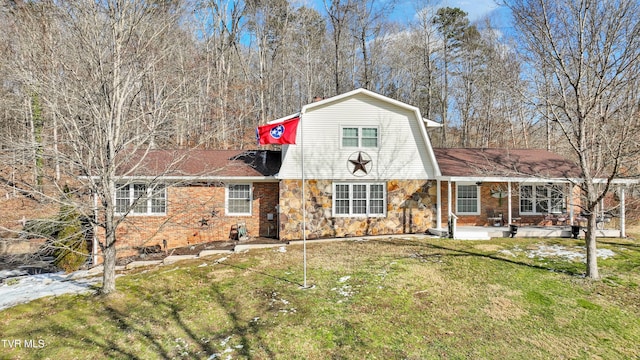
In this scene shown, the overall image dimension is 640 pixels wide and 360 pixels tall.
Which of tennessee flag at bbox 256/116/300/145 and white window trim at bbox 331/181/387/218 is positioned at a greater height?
tennessee flag at bbox 256/116/300/145

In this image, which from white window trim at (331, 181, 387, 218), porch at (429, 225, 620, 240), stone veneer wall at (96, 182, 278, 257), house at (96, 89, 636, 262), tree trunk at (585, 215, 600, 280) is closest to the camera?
tree trunk at (585, 215, 600, 280)

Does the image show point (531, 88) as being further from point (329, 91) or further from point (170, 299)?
point (329, 91)

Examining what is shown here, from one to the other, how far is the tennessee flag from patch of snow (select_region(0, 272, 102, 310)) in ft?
17.3

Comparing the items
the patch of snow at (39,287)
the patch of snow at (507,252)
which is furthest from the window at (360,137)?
the patch of snow at (39,287)

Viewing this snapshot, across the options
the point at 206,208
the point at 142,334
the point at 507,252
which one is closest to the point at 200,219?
the point at 206,208

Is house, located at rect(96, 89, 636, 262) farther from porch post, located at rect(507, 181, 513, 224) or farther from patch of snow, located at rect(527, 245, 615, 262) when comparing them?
patch of snow, located at rect(527, 245, 615, 262)

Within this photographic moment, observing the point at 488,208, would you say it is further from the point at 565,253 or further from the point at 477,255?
the point at 477,255

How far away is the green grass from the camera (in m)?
5.09

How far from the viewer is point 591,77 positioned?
7.68 metres

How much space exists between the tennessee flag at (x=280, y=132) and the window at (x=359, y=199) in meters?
4.67

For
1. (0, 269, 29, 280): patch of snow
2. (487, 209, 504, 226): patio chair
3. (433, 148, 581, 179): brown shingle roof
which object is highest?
(433, 148, 581, 179): brown shingle roof

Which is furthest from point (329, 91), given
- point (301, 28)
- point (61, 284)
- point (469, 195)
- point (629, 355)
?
point (629, 355)

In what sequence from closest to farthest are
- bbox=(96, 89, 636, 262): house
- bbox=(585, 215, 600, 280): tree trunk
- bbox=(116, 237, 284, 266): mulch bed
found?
bbox=(585, 215, 600, 280): tree trunk → bbox=(116, 237, 284, 266): mulch bed → bbox=(96, 89, 636, 262): house
